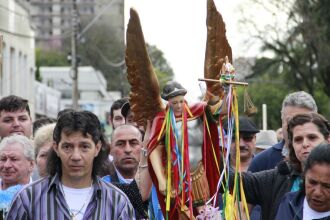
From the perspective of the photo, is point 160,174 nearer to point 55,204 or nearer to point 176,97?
point 176,97

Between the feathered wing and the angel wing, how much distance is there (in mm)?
380

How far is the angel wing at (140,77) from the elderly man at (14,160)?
1.06 m

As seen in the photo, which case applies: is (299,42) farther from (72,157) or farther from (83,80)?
(72,157)

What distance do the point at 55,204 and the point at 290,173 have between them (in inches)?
64.3

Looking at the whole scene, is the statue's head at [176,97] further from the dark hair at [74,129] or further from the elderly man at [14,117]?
the elderly man at [14,117]

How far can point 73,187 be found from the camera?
602 cm

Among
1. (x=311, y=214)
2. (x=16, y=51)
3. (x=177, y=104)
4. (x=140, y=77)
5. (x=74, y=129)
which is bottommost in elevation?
(x=311, y=214)

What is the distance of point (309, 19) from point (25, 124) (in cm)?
3132

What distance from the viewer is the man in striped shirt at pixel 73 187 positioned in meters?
5.92

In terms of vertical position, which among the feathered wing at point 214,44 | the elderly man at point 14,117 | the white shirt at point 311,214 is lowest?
the white shirt at point 311,214

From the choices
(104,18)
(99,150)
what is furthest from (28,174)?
(104,18)

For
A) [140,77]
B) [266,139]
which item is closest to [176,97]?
[140,77]

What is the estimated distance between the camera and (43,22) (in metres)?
146

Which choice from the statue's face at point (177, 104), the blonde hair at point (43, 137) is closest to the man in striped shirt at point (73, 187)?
the statue's face at point (177, 104)
